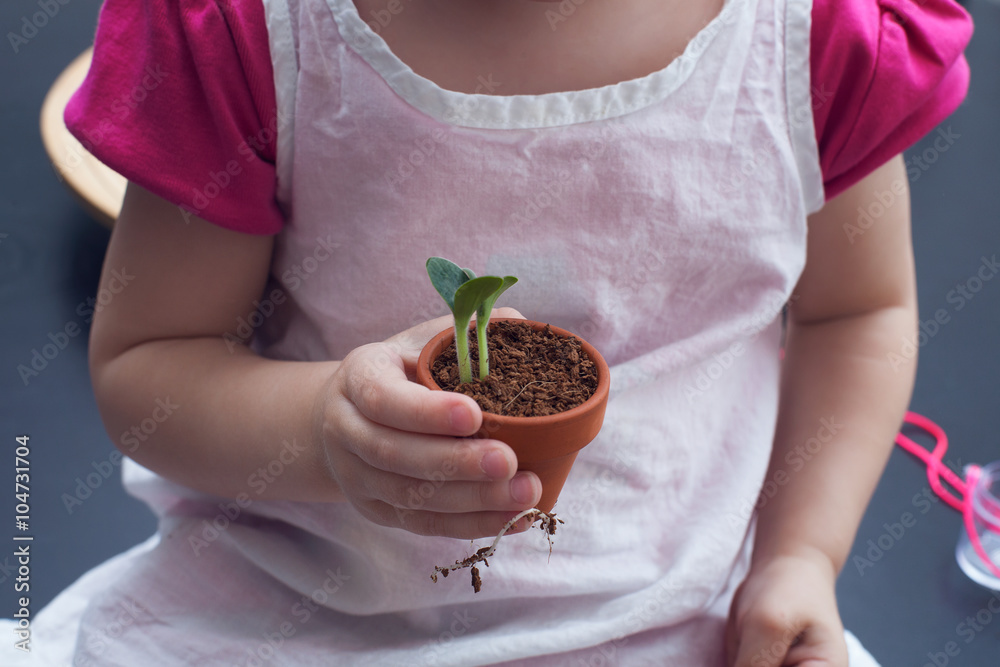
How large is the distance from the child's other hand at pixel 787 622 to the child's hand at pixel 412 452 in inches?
10.8

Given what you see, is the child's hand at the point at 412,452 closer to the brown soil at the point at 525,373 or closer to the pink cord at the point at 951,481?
the brown soil at the point at 525,373

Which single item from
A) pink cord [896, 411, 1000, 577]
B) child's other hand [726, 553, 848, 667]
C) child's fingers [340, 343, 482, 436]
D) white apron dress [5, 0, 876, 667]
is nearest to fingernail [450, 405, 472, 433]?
child's fingers [340, 343, 482, 436]

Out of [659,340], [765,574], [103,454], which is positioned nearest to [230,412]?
[659,340]

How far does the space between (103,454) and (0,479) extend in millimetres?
116

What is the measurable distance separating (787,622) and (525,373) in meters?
0.32

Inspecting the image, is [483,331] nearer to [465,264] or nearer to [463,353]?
[463,353]

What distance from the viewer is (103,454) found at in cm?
106

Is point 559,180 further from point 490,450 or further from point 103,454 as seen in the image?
point 103,454

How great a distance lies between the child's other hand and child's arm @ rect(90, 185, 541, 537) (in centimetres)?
27

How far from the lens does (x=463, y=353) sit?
40 cm

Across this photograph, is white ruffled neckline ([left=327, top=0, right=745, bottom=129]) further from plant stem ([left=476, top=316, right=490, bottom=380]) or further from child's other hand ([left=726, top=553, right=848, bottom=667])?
child's other hand ([left=726, top=553, right=848, bottom=667])

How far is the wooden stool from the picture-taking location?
1.20 m

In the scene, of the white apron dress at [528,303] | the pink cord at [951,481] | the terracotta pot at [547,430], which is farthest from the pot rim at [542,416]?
the pink cord at [951,481]

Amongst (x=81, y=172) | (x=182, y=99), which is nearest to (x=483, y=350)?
(x=182, y=99)
